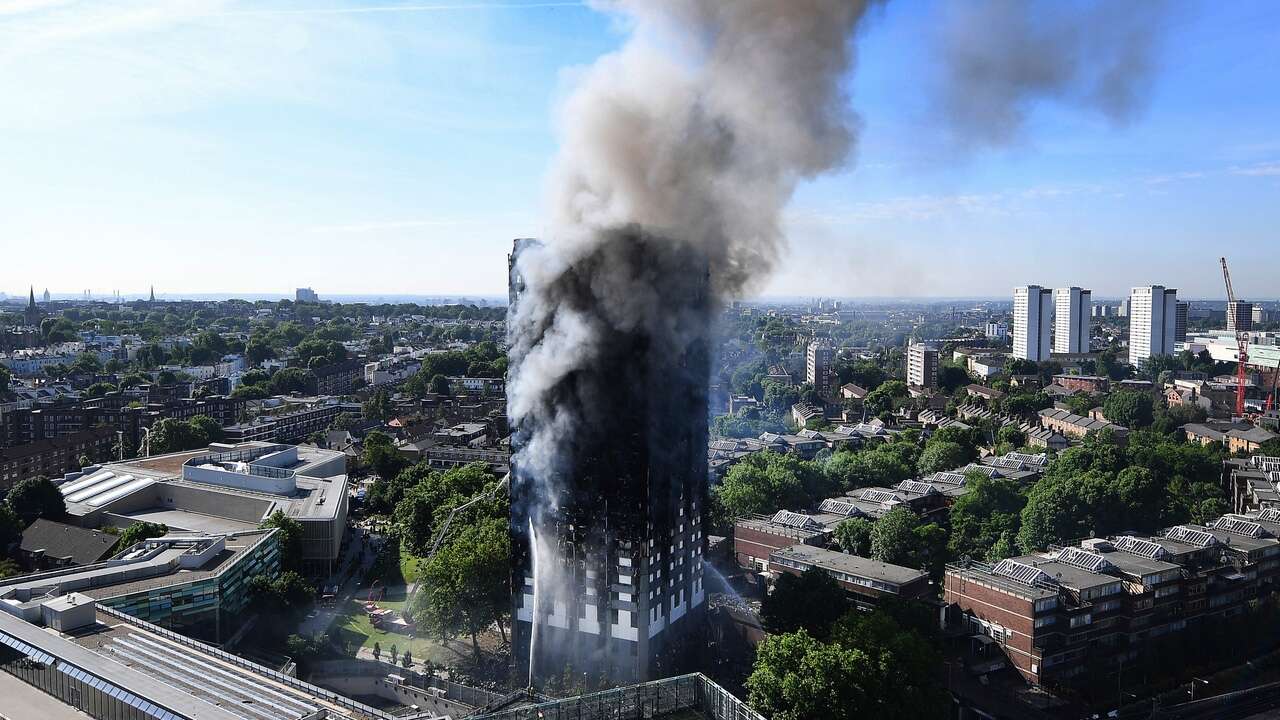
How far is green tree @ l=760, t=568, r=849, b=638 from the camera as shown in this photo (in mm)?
23156

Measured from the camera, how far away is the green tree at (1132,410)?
196 ft

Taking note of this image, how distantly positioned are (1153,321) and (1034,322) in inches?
489

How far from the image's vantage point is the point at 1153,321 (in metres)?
104

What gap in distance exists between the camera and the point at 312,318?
149 m

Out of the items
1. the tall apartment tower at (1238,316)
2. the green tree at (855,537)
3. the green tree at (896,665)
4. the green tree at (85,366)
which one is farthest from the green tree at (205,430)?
the tall apartment tower at (1238,316)

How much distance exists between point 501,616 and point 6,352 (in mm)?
93997

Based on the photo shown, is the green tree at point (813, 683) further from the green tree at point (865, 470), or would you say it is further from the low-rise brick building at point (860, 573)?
the green tree at point (865, 470)

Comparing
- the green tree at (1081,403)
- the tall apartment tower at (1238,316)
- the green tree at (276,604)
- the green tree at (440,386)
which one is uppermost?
the tall apartment tower at (1238,316)

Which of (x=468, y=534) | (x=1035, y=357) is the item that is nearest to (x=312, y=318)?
(x=1035, y=357)

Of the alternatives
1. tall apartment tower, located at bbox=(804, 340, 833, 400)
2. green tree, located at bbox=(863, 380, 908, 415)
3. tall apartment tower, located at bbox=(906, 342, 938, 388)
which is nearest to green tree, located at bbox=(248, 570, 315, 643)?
green tree, located at bbox=(863, 380, 908, 415)

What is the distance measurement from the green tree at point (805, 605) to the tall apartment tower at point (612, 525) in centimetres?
251

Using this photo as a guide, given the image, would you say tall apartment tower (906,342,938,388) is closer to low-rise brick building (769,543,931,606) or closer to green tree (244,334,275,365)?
low-rise brick building (769,543,931,606)

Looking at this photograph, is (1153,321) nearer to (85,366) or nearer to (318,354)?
(318,354)

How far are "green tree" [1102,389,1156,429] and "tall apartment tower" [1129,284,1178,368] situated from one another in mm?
44918
